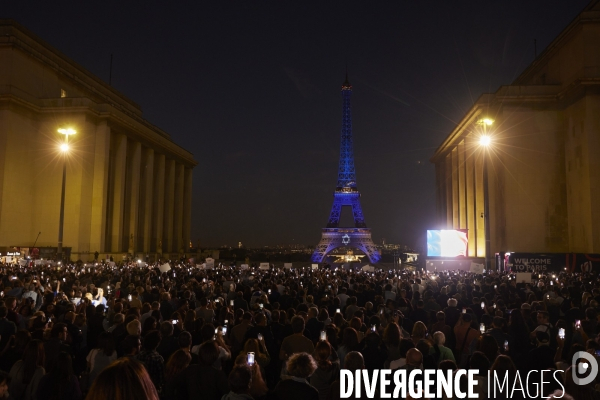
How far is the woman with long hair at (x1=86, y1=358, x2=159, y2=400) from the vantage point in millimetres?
2859

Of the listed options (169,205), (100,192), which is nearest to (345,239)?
(169,205)

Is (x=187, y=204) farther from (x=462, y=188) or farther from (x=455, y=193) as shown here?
(x=462, y=188)

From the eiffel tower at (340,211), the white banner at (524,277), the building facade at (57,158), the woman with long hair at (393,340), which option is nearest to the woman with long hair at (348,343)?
the woman with long hair at (393,340)

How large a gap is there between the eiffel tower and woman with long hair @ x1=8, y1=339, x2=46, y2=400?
89.0 m

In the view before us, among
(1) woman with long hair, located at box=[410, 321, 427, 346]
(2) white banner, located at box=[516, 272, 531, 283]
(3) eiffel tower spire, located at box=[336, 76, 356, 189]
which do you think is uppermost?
(3) eiffel tower spire, located at box=[336, 76, 356, 189]

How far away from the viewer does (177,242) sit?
75.8 meters

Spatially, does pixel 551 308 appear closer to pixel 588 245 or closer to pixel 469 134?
pixel 588 245

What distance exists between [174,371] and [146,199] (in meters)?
58.4

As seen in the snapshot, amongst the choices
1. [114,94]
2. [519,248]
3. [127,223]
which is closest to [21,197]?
[127,223]

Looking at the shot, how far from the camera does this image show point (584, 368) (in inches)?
218

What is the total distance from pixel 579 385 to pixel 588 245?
36998mm

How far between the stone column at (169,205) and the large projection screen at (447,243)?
44.7 metres

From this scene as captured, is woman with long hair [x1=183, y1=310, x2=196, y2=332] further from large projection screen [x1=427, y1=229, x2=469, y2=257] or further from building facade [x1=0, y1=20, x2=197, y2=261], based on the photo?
building facade [x1=0, y1=20, x2=197, y2=261]

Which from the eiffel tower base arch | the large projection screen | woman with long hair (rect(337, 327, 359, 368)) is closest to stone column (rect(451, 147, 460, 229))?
the large projection screen
